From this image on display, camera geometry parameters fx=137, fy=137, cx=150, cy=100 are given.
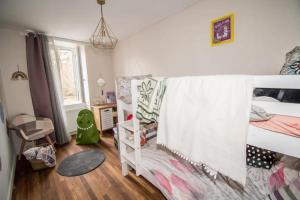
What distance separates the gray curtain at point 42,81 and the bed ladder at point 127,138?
1.79 metres

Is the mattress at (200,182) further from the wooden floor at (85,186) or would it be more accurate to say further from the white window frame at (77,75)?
the white window frame at (77,75)

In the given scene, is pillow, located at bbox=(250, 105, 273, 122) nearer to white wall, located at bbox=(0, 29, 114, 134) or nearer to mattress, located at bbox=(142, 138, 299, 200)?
mattress, located at bbox=(142, 138, 299, 200)

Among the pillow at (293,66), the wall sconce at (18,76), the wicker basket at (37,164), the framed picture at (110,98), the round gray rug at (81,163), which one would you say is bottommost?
the round gray rug at (81,163)

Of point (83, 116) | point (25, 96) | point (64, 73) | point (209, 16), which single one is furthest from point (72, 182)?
point (209, 16)

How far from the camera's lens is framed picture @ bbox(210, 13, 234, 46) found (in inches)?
63.8

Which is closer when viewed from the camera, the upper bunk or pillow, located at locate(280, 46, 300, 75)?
the upper bunk

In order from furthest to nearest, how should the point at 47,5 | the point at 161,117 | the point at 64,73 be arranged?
the point at 64,73, the point at 47,5, the point at 161,117

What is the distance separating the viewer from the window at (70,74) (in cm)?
329

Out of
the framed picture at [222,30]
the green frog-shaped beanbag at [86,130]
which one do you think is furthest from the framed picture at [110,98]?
the framed picture at [222,30]

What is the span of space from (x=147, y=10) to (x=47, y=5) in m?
1.29

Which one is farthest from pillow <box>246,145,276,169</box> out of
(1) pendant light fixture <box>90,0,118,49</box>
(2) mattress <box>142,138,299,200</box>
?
(1) pendant light fixture <box>90,0,118,49</box>

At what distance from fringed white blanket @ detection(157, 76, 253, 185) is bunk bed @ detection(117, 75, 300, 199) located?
0.25 feet

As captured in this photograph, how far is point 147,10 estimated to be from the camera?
6.59 feet

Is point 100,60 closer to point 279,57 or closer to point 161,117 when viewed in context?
point 161,117
